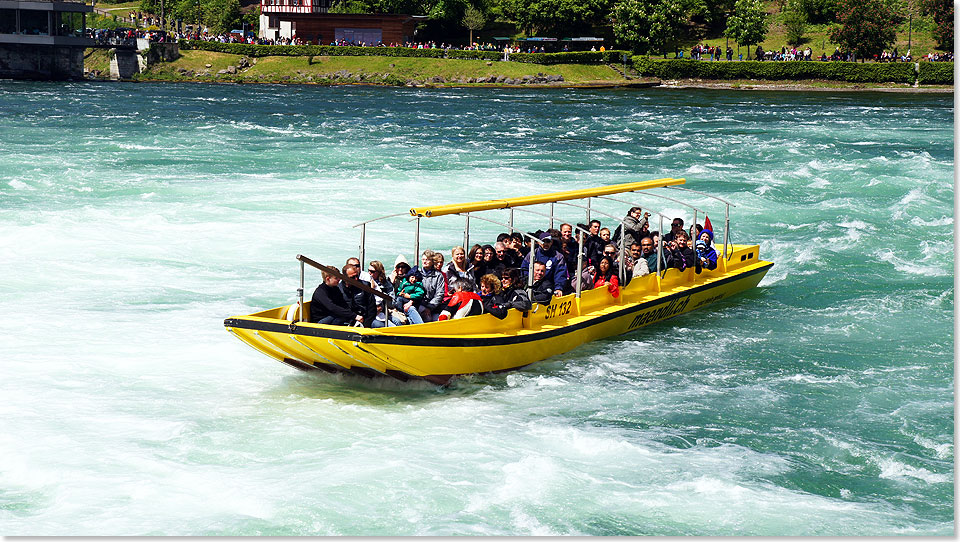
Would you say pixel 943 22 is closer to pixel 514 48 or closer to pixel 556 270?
pixel 514 48

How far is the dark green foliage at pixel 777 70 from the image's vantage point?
2852 inches

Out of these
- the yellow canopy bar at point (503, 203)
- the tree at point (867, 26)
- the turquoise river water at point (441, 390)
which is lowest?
the turquoise river water at point (441, 390)

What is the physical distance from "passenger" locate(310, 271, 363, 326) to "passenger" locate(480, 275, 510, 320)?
1.79 metres

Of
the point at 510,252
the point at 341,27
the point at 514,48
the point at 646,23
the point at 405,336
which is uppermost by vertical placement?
the point at 646,23

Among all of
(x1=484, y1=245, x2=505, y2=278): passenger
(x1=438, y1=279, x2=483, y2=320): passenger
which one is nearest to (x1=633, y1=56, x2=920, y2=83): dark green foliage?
(x1=484, y1=245, x2=505, y2=278): passenger

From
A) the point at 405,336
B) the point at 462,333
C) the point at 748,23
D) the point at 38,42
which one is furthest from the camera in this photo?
the point at 748,23

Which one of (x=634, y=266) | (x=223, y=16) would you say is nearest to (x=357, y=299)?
(x=634, y=266)

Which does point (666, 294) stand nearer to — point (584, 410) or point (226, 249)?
point (584, 410)

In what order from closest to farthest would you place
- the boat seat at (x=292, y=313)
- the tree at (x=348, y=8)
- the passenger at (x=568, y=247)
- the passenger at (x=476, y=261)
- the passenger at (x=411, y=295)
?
the boat seat at (x=292, y=313), the passenger at (x=411, y=295), the passenger at (x=476, y=261), the passenger at (x=568, y=247), the tree at (x=348, y=8)

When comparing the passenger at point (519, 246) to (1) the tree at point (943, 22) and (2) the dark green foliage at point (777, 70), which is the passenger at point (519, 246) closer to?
(2) the dark green foliage at point (777, 70)

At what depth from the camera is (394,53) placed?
8594 cm

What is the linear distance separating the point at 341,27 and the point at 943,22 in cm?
4840

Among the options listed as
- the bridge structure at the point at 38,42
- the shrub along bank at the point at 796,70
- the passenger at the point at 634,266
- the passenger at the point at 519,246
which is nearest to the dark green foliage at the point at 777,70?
the shrub along bank at the point at 796,70

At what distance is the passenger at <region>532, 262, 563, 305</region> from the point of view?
15250mm
